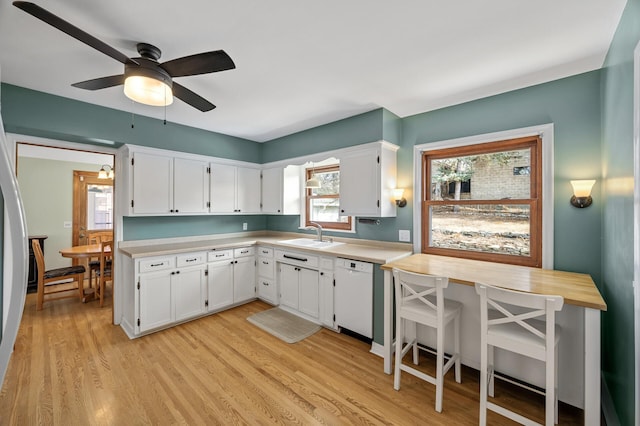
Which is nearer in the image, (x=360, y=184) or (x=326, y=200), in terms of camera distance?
(x=360, y=184)

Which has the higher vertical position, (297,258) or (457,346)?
(297,258)

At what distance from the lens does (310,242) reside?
3.82m

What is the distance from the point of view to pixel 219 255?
11.8 feet

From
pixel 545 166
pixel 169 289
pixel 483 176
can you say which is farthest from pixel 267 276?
pixel 545 166

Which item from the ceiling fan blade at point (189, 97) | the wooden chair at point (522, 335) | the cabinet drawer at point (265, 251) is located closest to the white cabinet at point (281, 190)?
the cabinet drawer at point (265, 251)

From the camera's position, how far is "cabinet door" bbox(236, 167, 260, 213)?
165 inches

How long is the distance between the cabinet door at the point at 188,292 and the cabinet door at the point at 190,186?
2.73ft

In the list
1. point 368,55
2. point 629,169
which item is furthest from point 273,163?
point 629,169

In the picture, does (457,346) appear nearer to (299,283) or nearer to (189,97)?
(299,283)

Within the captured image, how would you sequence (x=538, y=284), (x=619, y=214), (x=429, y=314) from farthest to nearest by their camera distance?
(x=429, y=314) < (x=538, y=284) < (x=619, y=214)

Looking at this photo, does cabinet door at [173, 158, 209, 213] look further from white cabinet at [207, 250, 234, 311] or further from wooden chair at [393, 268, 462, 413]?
wooden chair at [393, 268, 462, 413]

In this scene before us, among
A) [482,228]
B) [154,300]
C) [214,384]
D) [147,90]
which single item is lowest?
[214,384]

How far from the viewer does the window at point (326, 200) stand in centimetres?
400

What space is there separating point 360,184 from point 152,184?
8.30 ft
